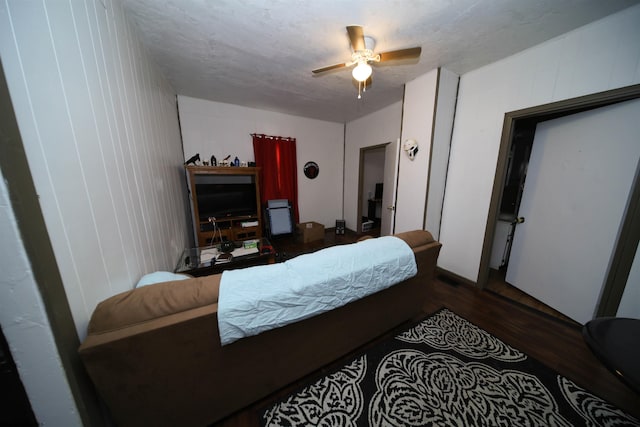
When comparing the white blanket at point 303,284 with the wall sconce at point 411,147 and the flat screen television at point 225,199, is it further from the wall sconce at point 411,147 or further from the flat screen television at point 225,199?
the flat screen television at point 225,199

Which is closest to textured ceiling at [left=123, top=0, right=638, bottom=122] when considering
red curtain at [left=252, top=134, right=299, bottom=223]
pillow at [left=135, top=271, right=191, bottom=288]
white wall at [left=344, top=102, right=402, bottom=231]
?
white wall at [left=344, top=102, right=402, bottom=231]

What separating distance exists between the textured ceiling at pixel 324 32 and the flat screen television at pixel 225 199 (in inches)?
55.6

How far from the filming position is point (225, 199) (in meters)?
3.08

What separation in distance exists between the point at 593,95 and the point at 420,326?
231 cm

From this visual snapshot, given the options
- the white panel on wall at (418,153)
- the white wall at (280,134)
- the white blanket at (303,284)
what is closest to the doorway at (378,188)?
the white panel on wall at (418,153)

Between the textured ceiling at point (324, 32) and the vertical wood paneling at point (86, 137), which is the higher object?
the textured ceiling at point (324, 32)

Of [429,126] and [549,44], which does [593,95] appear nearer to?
[549,44]

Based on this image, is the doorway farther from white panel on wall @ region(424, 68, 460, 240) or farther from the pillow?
the pillow

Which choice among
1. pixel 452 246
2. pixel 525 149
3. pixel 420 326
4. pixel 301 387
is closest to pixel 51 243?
pixel 301 387

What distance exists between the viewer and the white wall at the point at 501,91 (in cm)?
142

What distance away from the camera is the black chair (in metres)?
3.64

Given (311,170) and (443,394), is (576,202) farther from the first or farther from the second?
(311,170)

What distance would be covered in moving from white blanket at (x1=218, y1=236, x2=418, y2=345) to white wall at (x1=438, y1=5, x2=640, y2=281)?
4.98ft

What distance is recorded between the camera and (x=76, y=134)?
0.85m
